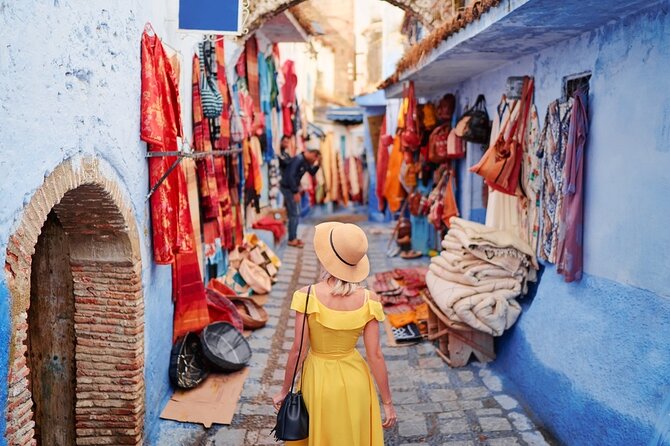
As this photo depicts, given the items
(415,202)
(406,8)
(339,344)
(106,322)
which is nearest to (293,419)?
(339,344)

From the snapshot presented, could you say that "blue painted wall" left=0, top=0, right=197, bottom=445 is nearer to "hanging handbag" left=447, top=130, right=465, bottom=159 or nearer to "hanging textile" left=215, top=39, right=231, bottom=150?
"hanging textile" left=215, top=39, right=231, bottom=150

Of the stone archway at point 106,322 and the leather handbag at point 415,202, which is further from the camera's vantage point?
the leather handbag at point 415,202

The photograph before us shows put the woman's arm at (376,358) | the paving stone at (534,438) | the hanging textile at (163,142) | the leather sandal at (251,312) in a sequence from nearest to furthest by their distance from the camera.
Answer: the woman's arm at (376,358) → the hanging textile at (163,142) → the paving stone at (534,438) → the leather sandal at (251,312)

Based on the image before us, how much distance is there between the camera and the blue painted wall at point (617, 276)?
388 cm

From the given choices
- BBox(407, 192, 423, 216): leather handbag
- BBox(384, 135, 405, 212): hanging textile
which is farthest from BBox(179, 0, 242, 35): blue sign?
BBox(384, 135, 405, 212): hanging textile

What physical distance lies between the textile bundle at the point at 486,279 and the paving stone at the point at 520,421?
2.94ft

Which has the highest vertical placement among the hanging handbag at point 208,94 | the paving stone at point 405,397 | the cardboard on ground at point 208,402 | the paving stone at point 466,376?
the hanging handbag at point 208,94

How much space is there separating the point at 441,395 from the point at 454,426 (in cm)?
63

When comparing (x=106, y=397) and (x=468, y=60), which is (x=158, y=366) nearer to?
(x=106, y=397)

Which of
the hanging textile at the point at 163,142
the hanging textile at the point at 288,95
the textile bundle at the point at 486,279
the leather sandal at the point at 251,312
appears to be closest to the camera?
the hanging textile at the point at 163,142

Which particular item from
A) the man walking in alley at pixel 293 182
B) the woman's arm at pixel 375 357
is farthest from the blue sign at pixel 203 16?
the man walking in alley at pixel 293 182

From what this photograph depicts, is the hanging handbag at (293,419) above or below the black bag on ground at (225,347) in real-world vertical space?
above

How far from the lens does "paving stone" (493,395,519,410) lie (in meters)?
5.39

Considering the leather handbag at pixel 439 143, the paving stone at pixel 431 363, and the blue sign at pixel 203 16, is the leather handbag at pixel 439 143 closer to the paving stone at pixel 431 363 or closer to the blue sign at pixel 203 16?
the paving stone at pixel 431 363
